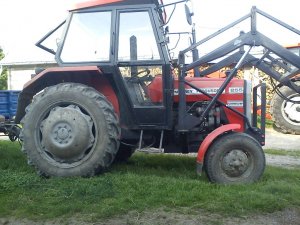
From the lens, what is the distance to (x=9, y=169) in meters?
6.40

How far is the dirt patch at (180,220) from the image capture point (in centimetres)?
440

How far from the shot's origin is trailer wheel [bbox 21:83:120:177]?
583 cm

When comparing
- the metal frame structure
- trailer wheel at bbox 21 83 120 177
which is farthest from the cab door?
trailer wheel at bbox 21 83 120 177

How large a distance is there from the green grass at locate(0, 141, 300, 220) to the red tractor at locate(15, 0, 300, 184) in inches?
12.7

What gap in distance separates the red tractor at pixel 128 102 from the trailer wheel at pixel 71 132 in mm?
14

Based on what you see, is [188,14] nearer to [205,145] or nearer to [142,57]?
[142,57]

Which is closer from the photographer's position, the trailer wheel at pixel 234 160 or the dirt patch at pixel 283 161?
the trailer wheel at pixel 234 160

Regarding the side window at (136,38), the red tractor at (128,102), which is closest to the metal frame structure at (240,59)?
the red tractor at (128,102)

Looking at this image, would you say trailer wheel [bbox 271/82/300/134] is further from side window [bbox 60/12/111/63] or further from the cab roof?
side window [bbox 60/12/111/63]

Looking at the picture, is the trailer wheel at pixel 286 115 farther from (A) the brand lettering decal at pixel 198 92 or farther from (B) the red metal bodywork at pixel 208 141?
(B) the red metal bodywork at pixel 208 141

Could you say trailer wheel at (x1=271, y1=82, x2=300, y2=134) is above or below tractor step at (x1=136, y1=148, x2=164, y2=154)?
above

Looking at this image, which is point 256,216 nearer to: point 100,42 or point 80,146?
point 80,146

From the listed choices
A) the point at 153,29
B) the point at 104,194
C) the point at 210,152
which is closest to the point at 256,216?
the point at 210,152

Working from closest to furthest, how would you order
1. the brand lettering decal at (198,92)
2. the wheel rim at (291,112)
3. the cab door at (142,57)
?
the cab door at (142,57) < the brand lettering decal at (198,92) < the wheel rim at (291,112)
